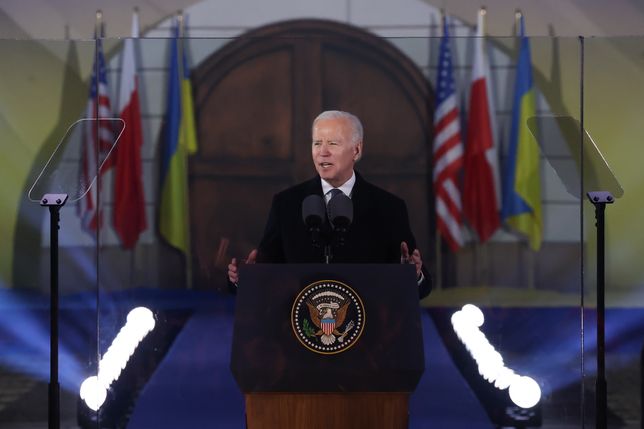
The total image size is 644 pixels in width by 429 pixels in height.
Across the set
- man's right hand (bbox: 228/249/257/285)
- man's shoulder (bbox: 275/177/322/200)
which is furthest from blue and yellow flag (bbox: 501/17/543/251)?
man's right hand (bbox: 228/249/257/285)

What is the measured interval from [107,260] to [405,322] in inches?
55.2

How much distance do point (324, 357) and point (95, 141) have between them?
1.52 meters

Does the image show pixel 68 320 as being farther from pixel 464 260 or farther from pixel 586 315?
pixel 586 315

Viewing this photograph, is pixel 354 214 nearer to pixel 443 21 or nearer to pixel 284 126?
pixel 284 126

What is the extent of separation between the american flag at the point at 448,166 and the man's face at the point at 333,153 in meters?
0.32

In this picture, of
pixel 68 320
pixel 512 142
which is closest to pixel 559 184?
pixel 512 142

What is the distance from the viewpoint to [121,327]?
13.3 feet

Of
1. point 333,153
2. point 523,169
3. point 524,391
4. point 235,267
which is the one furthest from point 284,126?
point 524,391

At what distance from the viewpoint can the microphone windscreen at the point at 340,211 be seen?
3.06 meters

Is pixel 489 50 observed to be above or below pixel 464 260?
above

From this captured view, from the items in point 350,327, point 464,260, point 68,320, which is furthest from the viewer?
point 68,320

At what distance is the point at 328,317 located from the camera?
3.09m

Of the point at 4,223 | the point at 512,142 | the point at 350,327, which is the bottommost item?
the point at 350,327

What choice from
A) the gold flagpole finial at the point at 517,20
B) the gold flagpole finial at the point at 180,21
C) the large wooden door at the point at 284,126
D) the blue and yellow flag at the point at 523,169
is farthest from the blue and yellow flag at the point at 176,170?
the gold flagpole finial at the point at 517,20
